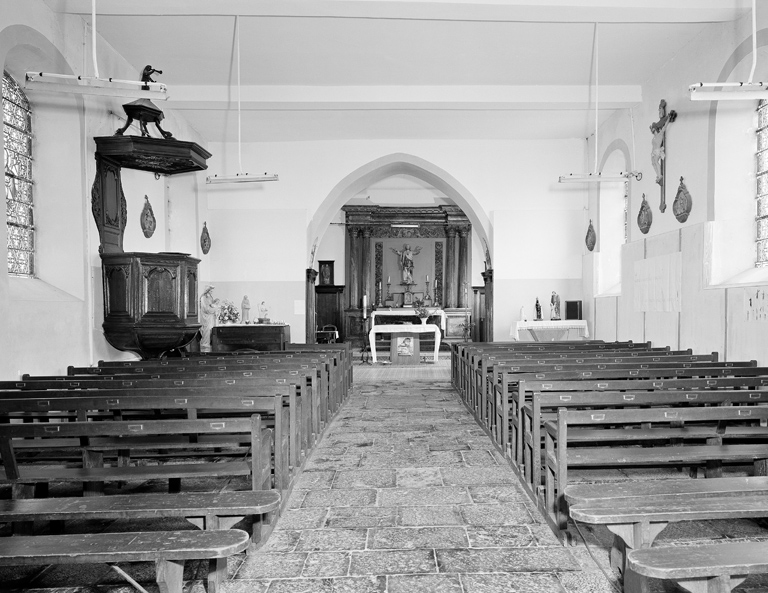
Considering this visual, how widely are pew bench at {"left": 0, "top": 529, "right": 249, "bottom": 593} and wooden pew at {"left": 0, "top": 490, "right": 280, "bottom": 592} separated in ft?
0.75

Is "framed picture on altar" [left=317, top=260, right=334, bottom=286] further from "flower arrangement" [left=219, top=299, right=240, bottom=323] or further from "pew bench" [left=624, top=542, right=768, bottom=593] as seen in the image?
"pew bench" [left=624, top=542, right=768, bottom=593]

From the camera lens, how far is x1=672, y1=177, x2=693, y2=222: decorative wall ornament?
7.49 meters

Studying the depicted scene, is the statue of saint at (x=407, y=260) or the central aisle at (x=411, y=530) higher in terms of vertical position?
the statue of saint at (x=407, y=260)

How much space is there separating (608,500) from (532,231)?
32.6ft

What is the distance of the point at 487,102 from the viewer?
950cm

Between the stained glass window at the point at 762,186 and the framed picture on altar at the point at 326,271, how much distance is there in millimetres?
11543

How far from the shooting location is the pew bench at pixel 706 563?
1.69 m

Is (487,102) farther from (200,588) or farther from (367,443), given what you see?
(200,588)

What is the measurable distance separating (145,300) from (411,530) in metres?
4.93

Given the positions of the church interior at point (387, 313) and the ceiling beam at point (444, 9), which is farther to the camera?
the ceiling beam at point (444, 9)

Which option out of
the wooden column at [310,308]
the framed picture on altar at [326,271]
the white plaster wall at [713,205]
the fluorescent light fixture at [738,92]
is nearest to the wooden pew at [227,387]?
the fluorescent light fixture at [738,92]

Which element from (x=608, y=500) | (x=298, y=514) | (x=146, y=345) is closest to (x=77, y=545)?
(x=298, y=514)

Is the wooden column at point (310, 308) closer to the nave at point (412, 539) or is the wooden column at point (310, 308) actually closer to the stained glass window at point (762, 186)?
the nave at point (412, 539)

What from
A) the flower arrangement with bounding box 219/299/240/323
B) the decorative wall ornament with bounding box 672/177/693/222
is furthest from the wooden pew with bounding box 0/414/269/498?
the flower arrangement with bounding box 219/299/240/323
